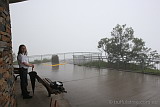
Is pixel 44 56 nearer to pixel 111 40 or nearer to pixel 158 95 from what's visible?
pixel 111 40

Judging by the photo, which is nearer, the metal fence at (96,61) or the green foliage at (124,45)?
the metal fence at (96,61)

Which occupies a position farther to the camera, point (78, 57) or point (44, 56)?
point (44, 56)

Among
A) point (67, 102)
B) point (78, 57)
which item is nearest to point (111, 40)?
point (78, 57)

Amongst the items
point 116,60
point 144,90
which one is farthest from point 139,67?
point 144,90

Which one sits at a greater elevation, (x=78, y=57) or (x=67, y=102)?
(x=78, y=57)

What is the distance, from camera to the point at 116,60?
912cm

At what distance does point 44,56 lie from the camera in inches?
640

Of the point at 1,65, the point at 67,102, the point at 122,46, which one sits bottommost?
the point at 67,102

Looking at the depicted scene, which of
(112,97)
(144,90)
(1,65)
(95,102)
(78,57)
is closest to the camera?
(1,65)

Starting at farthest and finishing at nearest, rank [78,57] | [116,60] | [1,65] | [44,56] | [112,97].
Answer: [44,56], [78,57], [116,60], [112,97], [1,65]

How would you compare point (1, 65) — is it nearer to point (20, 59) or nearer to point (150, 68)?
point (20, 59)

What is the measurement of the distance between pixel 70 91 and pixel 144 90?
2.62 m

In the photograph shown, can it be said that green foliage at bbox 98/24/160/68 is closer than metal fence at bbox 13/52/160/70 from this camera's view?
No

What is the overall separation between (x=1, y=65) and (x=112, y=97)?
3228 millimetres
